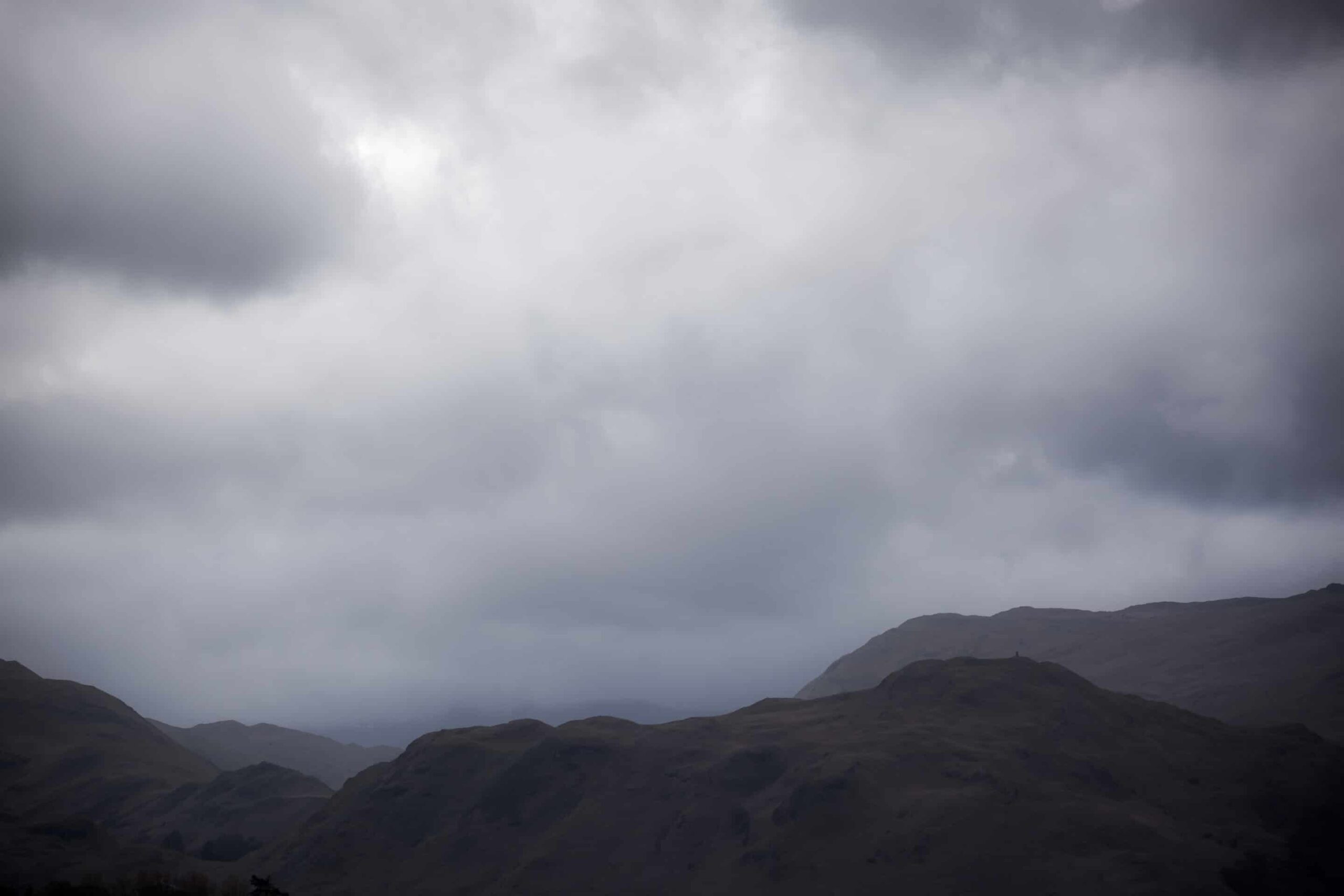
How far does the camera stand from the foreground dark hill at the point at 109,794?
3433 inches

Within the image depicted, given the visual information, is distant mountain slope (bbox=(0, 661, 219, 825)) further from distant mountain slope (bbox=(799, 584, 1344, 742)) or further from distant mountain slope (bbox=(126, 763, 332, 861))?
distant mountain slope (bbox=(799, 584, 1344, 742))

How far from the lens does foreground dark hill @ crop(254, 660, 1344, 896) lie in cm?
6706

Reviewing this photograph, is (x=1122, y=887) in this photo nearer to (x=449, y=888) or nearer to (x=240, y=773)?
(x=449, y=888)

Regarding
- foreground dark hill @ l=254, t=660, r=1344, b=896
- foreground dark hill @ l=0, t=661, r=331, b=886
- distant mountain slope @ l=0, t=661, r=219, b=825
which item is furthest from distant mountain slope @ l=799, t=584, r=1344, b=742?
distant mountain slope @ l=0, t=661, r=219, b=825

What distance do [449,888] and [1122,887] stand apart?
174 ft

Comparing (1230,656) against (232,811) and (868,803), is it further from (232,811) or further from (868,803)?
(232,811)

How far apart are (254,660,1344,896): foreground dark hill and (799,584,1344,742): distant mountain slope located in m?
36.8

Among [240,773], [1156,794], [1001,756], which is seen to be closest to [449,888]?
[1001,756]

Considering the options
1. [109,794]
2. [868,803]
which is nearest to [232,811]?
[109,794]

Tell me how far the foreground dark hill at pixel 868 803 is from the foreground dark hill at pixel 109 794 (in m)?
17.6

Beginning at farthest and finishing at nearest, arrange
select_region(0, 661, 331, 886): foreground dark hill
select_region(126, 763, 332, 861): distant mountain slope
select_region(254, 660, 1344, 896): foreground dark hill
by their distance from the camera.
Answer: select_region(126, 763, 332, 861): distant mountain slope
select_region(0, 661, 331, 886): foreground dark hill
select_region(254, 660, 1344, 896): foreground dark hill

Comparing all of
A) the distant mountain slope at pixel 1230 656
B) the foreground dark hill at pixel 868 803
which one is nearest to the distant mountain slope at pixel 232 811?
the foreground dark hill at pixel 868 803

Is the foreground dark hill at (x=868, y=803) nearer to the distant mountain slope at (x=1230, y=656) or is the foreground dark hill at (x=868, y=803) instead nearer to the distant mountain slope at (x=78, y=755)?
the distant mountain slope at (x=1230, y=656)

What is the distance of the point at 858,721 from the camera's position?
318 ft
